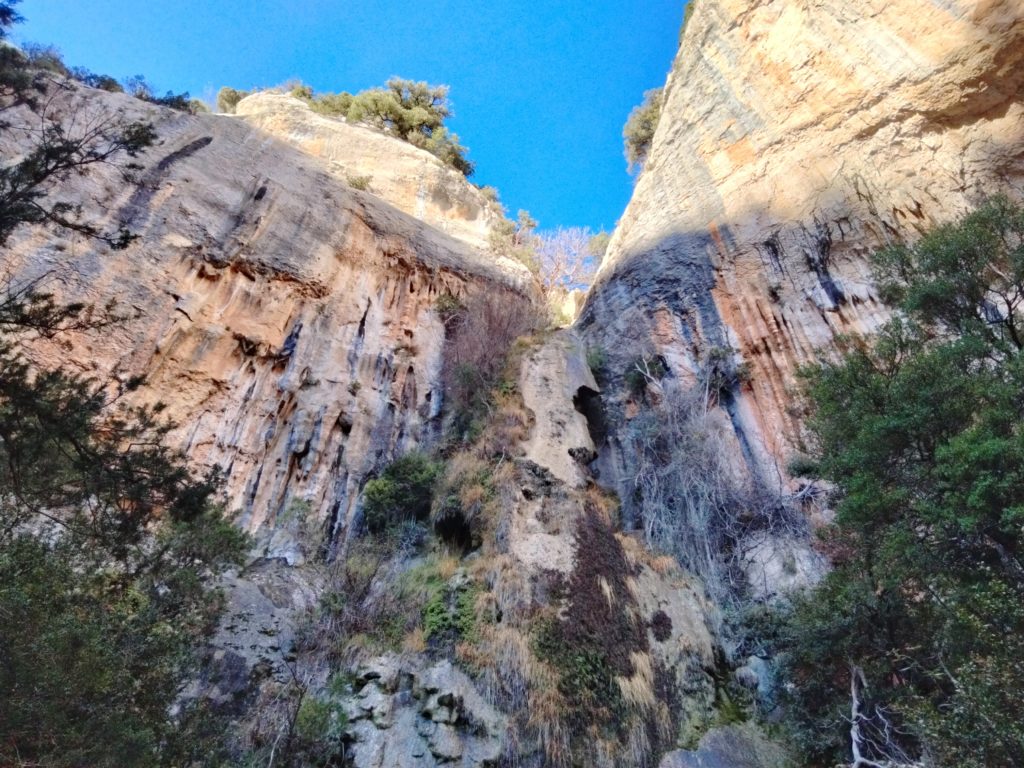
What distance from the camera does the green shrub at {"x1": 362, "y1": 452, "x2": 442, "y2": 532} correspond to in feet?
43.1

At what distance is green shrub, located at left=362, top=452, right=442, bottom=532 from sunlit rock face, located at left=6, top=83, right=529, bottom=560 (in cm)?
86

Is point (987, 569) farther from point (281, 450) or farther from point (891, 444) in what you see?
point (281, 450)

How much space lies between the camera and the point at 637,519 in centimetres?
1442

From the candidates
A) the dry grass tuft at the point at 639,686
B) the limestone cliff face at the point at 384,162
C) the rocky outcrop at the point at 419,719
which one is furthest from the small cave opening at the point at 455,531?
the limestone cliff face at the point at 384,162

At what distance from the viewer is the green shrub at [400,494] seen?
43.1 feet

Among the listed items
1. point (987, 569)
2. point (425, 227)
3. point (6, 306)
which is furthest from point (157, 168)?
point (987, 569)

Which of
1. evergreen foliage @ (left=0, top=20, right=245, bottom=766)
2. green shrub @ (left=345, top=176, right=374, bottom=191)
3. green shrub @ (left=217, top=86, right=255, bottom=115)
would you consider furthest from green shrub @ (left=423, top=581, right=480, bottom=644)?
green shrub @ (left=217, top=86, right=255, bottom=115)

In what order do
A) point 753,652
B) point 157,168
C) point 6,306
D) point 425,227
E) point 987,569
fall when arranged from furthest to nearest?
point 425,227, point 157,168, point 753,652, point 987,569, point 6,306

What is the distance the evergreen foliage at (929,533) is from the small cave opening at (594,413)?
23.9 ft

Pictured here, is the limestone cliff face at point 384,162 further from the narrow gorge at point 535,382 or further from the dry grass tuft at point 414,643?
the dry grass tuft at point 414,643

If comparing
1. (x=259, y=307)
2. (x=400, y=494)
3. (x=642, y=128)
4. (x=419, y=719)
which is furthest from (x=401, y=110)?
(x=419, y=719)

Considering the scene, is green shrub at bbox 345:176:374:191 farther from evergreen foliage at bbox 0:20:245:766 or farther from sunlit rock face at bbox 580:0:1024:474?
evergreen foliage at bbox 0:20:245:766

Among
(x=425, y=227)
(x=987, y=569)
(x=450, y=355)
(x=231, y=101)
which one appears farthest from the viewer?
(x=231, y=101)

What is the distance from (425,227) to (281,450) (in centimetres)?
1052
